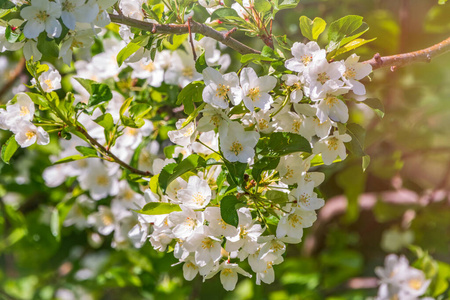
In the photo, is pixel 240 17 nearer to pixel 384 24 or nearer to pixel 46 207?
pixel 384 24

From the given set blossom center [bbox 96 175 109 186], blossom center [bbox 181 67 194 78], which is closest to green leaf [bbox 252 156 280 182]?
blossom center [bbox 181 67 194 78]

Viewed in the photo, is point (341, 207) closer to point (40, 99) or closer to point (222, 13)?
point (222, 13)

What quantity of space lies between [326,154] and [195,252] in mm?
269

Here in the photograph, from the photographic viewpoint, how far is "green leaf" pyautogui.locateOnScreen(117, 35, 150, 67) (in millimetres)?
910

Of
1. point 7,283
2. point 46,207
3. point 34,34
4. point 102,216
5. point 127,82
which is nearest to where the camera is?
point 34,34

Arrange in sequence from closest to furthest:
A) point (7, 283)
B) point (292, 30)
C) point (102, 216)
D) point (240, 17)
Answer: point (240, 17), point (102, 216), point (292, 30), point (7, 283)

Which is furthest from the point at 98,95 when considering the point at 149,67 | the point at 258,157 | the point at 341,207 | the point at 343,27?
the point at 341,207

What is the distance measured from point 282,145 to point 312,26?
23 cm

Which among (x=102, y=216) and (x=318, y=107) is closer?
(x=318, y=107)

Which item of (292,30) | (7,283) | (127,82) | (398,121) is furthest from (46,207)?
(398,121)

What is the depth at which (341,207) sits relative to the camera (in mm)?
2148

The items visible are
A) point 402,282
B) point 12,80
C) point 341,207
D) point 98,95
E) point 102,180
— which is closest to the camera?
point 98,95

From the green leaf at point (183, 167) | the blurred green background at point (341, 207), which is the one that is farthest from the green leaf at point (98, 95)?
the blurred green background at point (341, 207)

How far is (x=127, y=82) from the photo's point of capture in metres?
1.38
